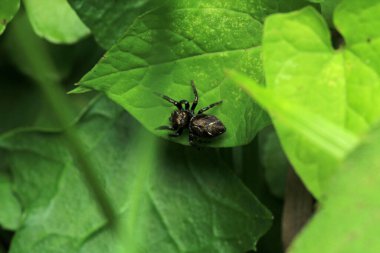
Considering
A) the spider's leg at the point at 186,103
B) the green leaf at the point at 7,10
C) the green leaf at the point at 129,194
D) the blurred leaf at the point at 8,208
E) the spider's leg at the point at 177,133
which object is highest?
the green leaf at the point at 7,10

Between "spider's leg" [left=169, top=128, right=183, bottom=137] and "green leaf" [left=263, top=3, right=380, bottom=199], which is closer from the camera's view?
"green leaf" [left=263, top=3, right=380, bottom=199]

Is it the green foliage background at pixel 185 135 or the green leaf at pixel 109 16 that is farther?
the green leaf at pixel 109 16

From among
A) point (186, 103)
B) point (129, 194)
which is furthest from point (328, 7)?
point (129, 194)

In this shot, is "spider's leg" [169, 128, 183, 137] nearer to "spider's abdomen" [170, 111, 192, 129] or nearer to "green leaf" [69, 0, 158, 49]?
"spider's abdomen" [170, 111, 192, 129]

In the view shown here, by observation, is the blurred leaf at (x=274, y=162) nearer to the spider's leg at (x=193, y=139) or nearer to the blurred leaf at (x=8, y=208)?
the spider's leg at (x=193, y=139)

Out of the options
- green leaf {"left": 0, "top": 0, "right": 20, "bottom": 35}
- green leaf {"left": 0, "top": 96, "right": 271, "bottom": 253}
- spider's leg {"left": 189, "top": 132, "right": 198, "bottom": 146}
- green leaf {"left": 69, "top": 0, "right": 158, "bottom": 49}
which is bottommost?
green leaf {"left": 0, "top": 96, "right": 271, "bottom": 253}

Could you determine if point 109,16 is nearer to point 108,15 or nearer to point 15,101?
point 108,15

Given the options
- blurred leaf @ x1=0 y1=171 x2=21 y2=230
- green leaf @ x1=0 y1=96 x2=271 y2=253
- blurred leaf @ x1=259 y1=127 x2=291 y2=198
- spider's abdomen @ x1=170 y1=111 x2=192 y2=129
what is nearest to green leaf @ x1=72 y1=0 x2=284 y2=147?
spider's abdomen @ x1=170 y1=111 x2=192 y2=129

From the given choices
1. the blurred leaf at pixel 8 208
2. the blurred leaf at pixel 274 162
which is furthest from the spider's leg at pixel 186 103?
the blurred leaf at pixel 8 208
